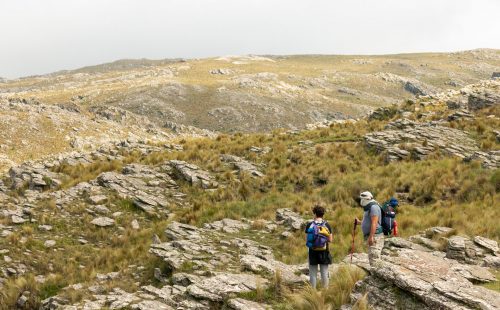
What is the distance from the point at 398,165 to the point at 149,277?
45.1 ft

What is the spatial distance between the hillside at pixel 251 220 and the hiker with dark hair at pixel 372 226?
19.3 inches

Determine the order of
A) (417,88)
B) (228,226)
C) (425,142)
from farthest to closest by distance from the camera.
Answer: (417,88) < (425,142) < (228,226)

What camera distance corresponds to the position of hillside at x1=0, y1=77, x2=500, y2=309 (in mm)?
8562

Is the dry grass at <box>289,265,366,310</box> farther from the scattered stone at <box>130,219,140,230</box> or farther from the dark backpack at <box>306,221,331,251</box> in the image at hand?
the scattered stone at <box>130,219,140,230</box>

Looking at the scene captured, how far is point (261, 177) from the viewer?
20922 millimetres

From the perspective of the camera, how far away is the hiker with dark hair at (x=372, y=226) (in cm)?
948

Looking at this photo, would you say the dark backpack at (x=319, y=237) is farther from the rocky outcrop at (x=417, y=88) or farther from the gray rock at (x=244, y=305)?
the rocky outcrop at (x=417, y=88)

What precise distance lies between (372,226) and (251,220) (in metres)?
7.49

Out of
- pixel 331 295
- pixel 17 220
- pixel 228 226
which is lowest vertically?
pixel 228 226

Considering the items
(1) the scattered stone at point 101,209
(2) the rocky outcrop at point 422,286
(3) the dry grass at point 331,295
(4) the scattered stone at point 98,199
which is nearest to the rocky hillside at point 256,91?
(4) the scattered stone at point 98,199

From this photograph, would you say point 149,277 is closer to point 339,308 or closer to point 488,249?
point 339,308

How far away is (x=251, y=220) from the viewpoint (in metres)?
16.4

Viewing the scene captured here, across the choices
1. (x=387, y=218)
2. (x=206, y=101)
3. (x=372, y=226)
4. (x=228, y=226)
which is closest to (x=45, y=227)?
(x=228, y=226)

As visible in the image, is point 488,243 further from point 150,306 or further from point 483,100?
point 483,100
